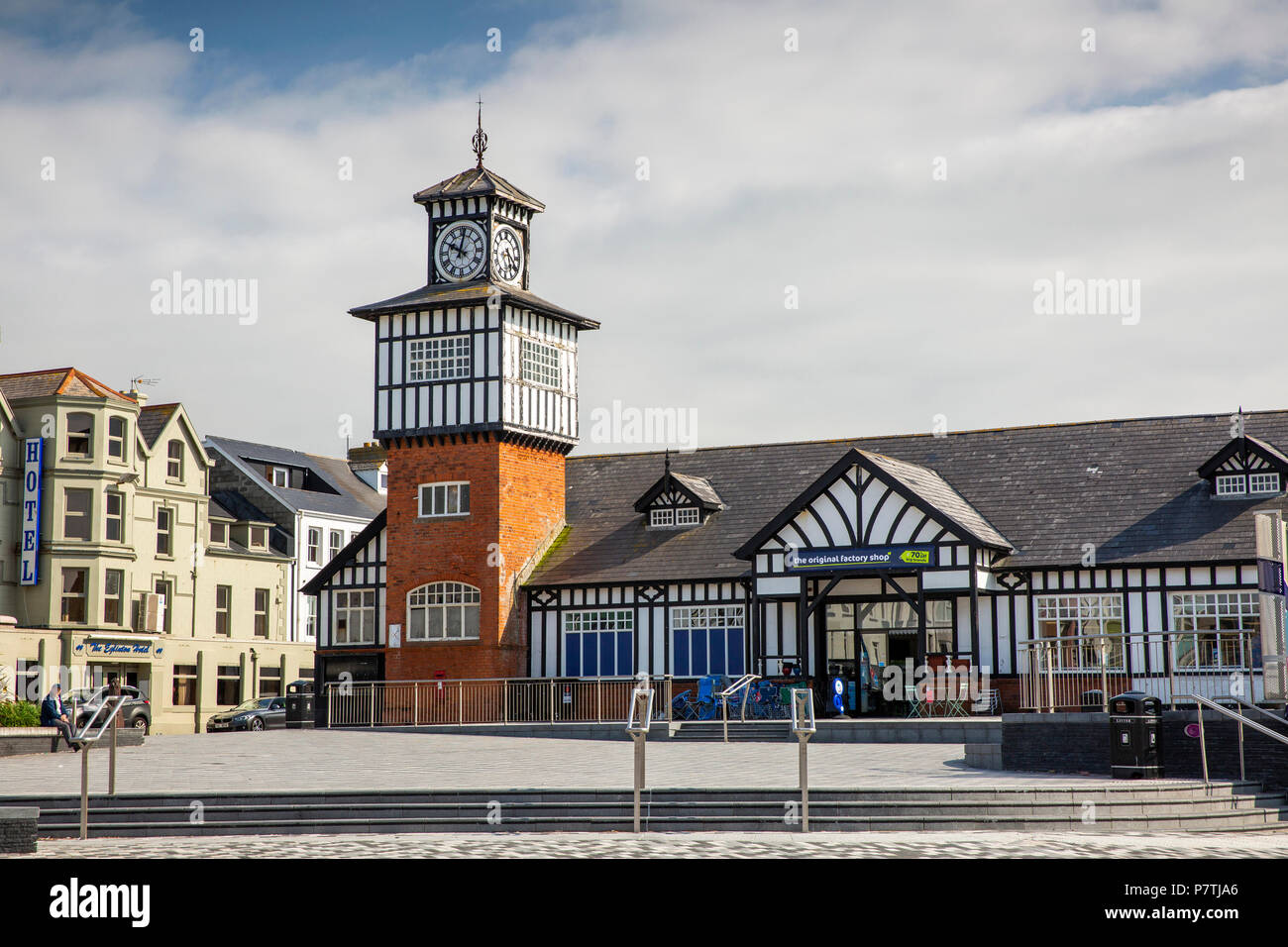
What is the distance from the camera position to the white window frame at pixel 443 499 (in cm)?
3619

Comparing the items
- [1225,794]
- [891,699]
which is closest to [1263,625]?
[1225,794]

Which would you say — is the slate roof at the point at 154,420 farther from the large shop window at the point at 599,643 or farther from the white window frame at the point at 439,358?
the large shop window at the point at 599,643

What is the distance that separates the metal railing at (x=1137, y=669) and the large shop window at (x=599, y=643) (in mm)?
9076

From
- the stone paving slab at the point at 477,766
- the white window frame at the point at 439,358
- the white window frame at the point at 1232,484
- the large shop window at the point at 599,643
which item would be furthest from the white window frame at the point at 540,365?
the white window frame at the point at 1232,484

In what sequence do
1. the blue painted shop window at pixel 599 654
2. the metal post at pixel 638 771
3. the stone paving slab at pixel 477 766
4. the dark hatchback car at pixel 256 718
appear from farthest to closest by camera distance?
1. the dark hatchback car at pixel 256 718
2. the blue painted shop window at pixel 599 654
3. the stone paving slab at pixel 477 766
4. the metal post at pixel 638 771

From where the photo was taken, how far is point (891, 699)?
32438 millimetres

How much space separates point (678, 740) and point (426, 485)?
37.2 feet

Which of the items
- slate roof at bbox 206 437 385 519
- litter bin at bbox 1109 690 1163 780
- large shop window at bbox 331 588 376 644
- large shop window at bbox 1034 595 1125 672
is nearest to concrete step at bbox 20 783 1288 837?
litter bin at bbox 1109 690 1163 780

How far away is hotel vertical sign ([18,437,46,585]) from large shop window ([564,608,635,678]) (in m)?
17.4

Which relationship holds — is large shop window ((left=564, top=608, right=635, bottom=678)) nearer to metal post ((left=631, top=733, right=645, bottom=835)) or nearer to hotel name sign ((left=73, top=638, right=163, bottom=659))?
hotel name sign ((left=73, top=638, right=163, bottom=659))

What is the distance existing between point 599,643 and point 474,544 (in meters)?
3.80

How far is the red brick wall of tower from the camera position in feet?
116

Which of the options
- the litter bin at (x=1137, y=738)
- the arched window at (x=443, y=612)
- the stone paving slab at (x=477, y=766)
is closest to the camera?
the stone paving slab at (x=477, y=766)
